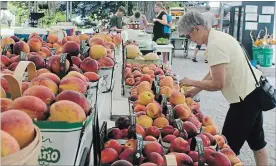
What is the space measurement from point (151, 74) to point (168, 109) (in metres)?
1.20

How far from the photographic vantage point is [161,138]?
1679 millimetres

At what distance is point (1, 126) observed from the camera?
0.75m

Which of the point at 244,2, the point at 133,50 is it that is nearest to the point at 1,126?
the point at 133,50

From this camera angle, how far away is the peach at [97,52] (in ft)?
6.67

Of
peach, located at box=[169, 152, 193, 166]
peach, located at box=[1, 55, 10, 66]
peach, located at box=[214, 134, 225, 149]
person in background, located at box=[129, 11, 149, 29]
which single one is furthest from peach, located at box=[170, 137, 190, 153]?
person in background, located at box=[129, 11, 149, 29]

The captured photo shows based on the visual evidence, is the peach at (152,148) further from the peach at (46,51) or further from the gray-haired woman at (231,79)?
the gray-haired woman at (231,79)

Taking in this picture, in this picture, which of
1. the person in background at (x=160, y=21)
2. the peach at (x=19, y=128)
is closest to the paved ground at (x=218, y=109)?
the person in background at (x=160, y=21)

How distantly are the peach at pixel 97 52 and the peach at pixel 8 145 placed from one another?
4.42 feet

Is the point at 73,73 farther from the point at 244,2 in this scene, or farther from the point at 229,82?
the point at 244,2

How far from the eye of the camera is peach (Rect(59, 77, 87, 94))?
4.03 feet

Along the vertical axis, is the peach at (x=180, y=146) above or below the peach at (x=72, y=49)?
below

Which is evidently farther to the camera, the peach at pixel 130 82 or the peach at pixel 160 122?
the peach at pixel 130 82

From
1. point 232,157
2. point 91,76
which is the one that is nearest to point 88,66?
point 91,76

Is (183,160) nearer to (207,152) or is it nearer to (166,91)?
(207,152)
